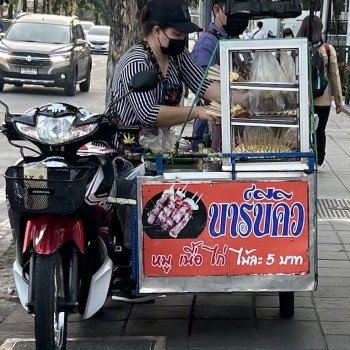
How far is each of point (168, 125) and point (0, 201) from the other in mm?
4767

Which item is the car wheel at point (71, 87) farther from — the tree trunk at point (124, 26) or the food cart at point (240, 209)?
the food cart at point (240, 209)

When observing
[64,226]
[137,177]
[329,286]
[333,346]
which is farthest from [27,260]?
[329,286]

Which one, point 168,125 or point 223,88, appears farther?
point 168,125

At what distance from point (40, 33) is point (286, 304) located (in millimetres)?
17993

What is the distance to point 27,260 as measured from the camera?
469cm

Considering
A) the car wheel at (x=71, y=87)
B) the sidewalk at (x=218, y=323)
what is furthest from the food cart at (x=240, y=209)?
the car wheel at (x=71, y=87)

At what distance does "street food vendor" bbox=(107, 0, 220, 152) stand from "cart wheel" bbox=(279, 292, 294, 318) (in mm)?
1204

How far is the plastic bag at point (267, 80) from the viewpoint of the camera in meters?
4.81

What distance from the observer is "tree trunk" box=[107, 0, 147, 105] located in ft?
24.0

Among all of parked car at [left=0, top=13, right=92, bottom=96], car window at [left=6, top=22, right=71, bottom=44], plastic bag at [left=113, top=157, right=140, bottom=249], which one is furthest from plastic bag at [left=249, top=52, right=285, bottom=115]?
car window at [left=6, top=22, right=71, bottom=44]

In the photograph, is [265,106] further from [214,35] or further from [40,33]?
[40,33]

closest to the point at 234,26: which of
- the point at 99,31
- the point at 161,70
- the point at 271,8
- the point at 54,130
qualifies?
the point at 271,8

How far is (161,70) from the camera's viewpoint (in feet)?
17.6

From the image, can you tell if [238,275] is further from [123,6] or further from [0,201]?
[0,201]
